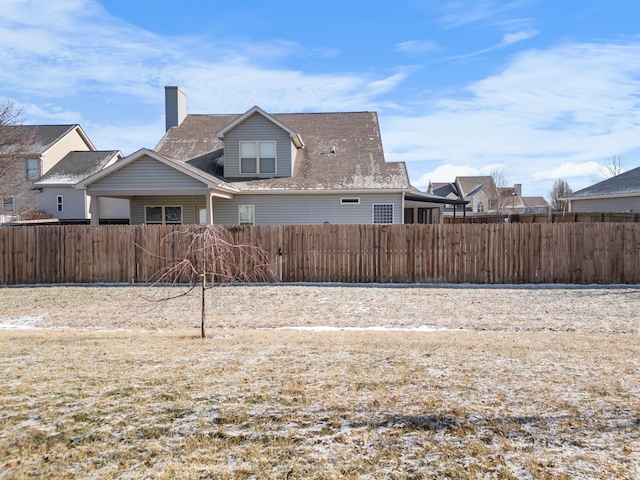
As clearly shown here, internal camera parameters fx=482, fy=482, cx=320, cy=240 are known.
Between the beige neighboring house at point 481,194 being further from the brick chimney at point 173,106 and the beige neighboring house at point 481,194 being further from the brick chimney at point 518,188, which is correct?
the brick chimney at point 173,106

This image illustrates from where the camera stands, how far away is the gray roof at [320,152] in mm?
19625

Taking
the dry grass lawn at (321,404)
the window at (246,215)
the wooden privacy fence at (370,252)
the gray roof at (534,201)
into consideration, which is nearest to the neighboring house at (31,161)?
the window at (246,215)

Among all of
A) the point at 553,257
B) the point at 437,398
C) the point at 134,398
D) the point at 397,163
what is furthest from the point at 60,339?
the point at 397,163

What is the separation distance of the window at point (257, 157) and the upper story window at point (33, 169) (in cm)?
2147

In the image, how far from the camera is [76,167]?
3453 cm

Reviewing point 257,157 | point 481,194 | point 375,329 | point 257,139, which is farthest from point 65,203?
point 481,194

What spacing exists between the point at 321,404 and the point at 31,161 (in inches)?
1450

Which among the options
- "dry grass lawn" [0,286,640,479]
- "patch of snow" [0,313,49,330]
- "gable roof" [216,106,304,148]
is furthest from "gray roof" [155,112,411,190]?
"dry grass lawn" [0,286,640,479]

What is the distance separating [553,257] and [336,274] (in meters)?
6.15

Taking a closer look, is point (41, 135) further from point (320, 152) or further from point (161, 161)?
point (320, 152)

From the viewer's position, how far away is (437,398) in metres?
4.21

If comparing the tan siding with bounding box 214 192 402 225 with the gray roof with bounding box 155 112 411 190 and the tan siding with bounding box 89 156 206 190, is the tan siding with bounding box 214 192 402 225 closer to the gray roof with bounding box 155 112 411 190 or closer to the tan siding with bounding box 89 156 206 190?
the gray roof with bounding box 155 112 411 190

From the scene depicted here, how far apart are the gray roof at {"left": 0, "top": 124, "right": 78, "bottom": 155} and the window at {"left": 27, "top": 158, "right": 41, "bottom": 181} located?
0.92 m

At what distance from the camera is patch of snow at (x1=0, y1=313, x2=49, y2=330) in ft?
29.8
